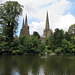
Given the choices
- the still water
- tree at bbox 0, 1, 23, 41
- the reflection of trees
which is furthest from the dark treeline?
the reflection of trees

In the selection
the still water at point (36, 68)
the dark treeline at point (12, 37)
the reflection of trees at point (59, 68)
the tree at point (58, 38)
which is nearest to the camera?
the still water at point (36, 68)

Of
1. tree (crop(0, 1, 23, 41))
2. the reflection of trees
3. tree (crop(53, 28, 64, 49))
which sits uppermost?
tree (crop(0, 1, 23, 41))

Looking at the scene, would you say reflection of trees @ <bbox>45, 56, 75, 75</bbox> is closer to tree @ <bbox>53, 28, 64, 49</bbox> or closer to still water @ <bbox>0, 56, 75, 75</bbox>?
still water @ <bbox>0, 56, 75, 75</bbox>

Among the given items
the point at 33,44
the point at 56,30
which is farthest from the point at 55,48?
the point at 33,44

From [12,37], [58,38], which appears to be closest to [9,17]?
[12,37]

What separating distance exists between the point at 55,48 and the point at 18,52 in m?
17.1

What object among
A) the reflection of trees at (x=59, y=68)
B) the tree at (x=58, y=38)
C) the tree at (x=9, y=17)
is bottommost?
the reflection of trees at (x=59, y=68)

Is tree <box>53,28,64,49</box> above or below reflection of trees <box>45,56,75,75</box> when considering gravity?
above

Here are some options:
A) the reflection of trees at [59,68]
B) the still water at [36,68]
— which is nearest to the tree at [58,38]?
the still water at [36,68]

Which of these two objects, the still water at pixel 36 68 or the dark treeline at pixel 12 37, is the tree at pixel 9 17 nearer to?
the dark treeline at pixel 12 37

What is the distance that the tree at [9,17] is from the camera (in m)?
32.1

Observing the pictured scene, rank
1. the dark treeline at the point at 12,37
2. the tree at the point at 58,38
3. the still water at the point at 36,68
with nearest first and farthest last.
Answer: the still water at the point at 36,68, the dark treeline at the point at 12,37, the tree at the point at 58,38

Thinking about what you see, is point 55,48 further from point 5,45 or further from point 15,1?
point 15,1

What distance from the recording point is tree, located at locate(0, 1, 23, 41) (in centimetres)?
3206
